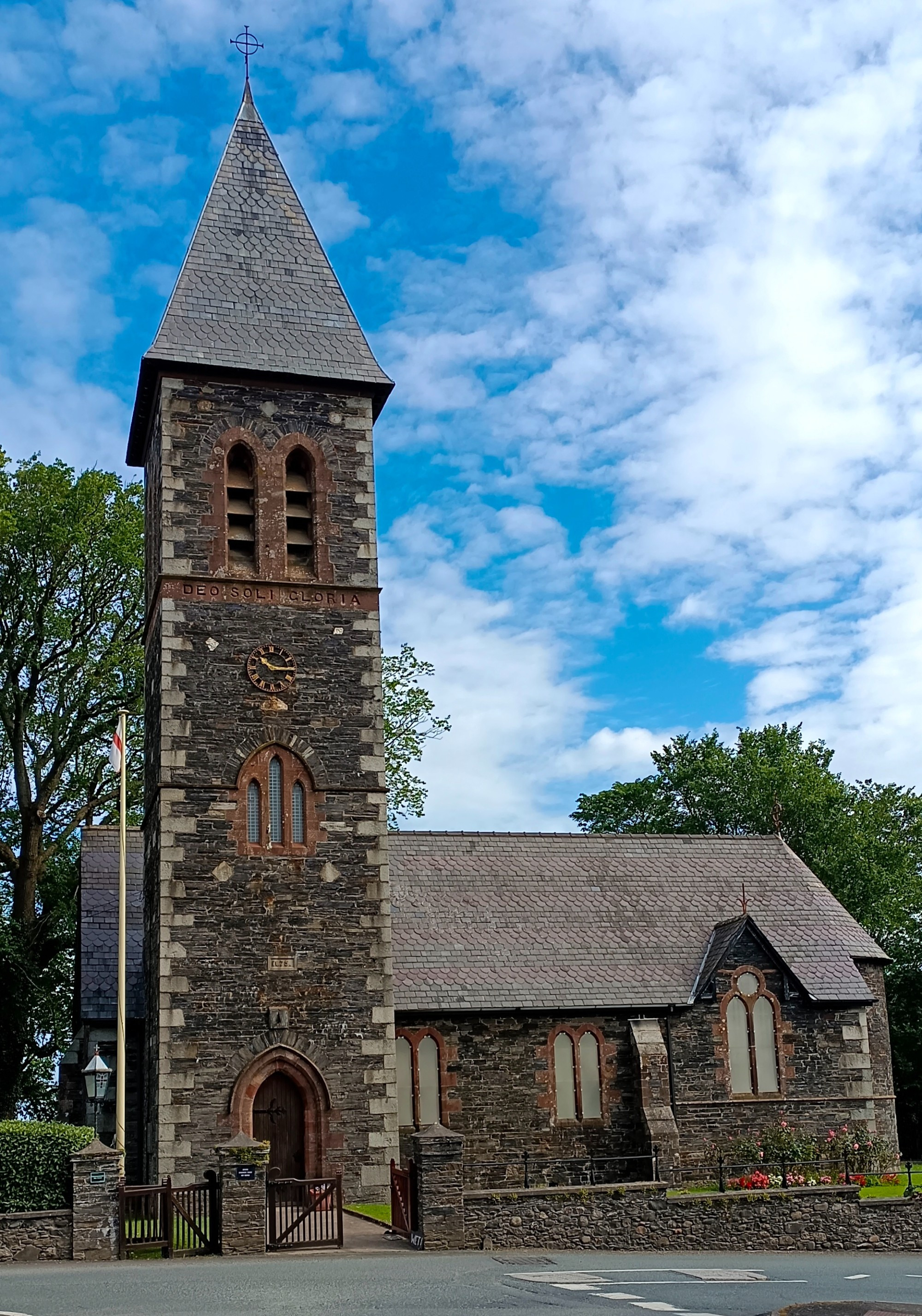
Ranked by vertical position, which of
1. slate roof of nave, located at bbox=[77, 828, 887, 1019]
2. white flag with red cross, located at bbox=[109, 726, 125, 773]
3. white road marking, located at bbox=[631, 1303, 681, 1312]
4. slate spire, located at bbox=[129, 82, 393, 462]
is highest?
slate spire, located at bbox=[129, 82, 393, 462]

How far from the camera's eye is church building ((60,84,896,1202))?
25.3 metres

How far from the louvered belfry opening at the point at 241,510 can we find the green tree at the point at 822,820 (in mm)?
24266

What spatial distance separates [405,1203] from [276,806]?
321 inches

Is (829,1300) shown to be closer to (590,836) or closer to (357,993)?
(357,993)

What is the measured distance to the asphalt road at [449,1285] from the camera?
14.1 metres

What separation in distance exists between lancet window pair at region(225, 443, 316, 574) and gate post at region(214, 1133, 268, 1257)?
39.3 ft

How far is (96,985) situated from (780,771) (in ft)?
93.2

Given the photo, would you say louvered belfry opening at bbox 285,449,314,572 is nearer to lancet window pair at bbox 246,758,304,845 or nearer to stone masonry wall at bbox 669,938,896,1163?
lancet window pair at bbox 246,758,304,845

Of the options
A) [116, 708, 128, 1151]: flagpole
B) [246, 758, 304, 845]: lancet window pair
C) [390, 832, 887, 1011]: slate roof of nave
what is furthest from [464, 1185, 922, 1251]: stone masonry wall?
[246, 758, 304, 845]: lancet window pair

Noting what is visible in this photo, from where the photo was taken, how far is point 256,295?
97.7 ft

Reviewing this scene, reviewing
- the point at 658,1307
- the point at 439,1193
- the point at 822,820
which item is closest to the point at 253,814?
the point at 439,1193

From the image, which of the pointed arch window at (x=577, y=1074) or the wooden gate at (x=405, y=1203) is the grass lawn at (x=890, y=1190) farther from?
the wooden gate at (x=405, y=1203)

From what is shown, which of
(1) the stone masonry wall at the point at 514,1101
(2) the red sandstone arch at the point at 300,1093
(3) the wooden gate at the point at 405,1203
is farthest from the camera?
(1) the stone masonry wall at the point at 514,1101

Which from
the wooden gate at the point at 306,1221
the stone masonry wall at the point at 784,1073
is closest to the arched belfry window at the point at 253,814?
the wooden gate at the point at 306,1221
